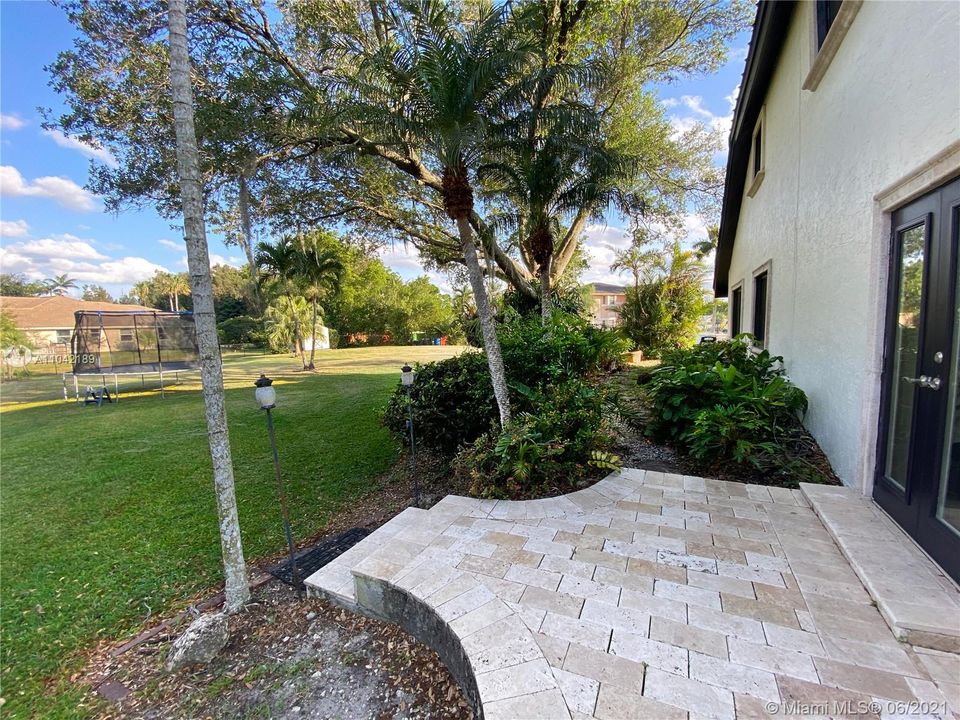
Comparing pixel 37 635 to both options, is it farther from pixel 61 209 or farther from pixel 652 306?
pixel 652 306

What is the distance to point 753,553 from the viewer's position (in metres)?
2.42

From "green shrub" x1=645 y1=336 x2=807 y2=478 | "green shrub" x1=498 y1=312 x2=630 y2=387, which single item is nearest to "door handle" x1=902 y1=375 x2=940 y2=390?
"green shrub" x1=645 y1=336 x2=807 y2=478

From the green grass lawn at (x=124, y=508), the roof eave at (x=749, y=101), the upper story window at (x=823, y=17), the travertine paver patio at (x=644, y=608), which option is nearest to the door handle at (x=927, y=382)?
the travertine paver patio at (x=644, y=608)

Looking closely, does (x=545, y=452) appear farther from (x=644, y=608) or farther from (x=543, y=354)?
A: (x=543, y=354)

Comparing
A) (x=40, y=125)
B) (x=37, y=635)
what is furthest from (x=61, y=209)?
(x=37, y=635)

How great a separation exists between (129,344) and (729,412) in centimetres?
→ 1453

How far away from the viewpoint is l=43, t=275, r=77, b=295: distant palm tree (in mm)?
44463

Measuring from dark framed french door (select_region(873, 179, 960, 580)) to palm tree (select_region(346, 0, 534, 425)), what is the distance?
2.84 m

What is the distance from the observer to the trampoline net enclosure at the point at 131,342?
10492mm

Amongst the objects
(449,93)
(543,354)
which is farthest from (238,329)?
(449,93)

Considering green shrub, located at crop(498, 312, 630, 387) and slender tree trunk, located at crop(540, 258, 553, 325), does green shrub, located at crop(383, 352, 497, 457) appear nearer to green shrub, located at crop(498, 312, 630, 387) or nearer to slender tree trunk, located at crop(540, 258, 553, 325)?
green shrub, located at crop(498, 312, 630, 387)

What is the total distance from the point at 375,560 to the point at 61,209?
870 centimetres

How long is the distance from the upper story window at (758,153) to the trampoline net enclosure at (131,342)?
12681 millimetres

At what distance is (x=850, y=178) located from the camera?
10.4 ft
